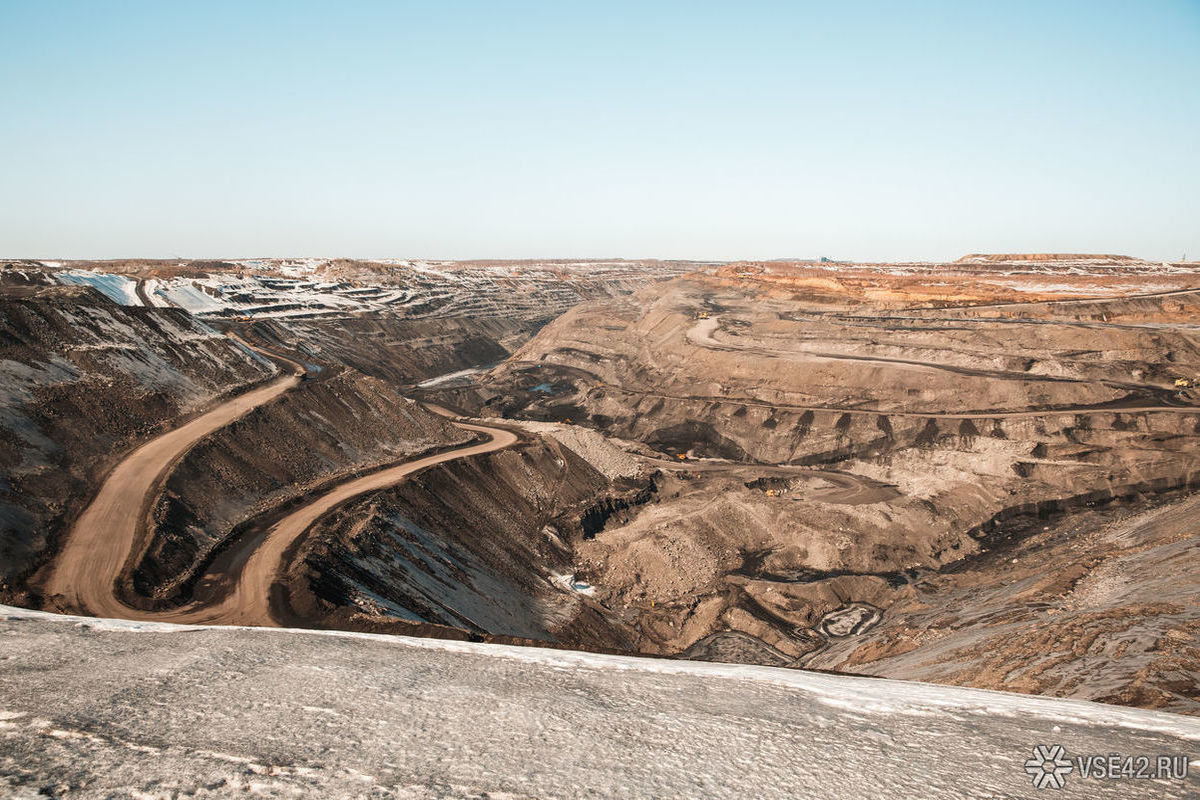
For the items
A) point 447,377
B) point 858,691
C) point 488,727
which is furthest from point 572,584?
point 447,377

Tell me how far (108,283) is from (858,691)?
9718 centimetres

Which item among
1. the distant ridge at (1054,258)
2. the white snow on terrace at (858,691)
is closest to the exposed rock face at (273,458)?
the white snow on terrace at (858,691)

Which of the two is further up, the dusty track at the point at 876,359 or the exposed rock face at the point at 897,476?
the dusty track at the point at 876,359

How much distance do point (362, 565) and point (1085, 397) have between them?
1977 inches

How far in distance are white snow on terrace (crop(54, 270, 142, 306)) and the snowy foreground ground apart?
255ft

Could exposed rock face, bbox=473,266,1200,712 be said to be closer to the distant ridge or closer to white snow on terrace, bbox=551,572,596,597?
white snow on terrace, bbox=551,572,596,597

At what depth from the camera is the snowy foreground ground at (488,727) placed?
851 cm

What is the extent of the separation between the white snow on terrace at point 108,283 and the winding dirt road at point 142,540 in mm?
53436

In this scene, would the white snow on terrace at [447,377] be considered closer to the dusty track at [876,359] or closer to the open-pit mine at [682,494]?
the open-pit mine at [682,494]

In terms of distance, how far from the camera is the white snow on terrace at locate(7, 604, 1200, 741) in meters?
11.9

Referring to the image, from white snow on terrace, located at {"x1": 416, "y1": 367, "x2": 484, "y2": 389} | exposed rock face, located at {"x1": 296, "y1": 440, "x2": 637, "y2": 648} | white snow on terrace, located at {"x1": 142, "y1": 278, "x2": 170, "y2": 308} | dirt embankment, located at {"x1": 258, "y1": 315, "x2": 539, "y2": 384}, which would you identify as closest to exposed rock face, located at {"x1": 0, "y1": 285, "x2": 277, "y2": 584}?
exposed rock face, located at {"x1": 296, "y1": 440, "x2": 637, "y2": 648}

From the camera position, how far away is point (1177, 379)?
51.7 metres

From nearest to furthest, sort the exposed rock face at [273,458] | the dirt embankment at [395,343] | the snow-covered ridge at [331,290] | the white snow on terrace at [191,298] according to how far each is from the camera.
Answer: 1. the exposed rock face at [273,458]
2. the dirt embankment at [395,343]
3. the white snow on terrace at [191,298]
4. the snow-covered ridge at [331,290]

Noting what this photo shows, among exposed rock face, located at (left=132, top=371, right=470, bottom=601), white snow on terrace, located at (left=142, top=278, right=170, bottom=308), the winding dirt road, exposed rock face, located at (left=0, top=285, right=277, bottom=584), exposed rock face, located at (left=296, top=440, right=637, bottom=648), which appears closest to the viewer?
→ the winding dirt road
